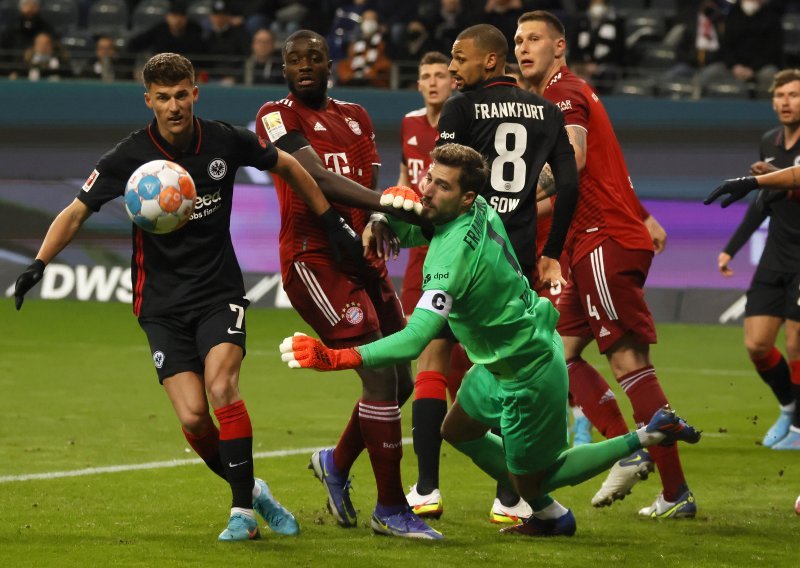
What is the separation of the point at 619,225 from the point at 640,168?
922cm

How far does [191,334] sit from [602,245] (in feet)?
7.23

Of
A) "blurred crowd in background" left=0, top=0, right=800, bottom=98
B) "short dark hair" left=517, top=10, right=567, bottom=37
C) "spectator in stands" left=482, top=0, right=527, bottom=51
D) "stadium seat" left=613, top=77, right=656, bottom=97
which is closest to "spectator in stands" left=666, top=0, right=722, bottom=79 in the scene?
"blurred crowd in background" left=0, top=0, right=800, bottom=98

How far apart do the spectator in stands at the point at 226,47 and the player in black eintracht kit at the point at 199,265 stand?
37.5ft

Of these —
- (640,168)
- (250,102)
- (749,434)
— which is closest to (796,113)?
(749,434)

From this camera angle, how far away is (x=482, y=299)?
19.7 feet

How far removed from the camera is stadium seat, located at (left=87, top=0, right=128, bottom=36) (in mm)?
20062

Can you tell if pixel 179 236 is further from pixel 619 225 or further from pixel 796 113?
pixel 796 113

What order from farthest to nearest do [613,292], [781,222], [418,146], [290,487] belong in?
[418,146], [781,222], [290,487], [613,292]

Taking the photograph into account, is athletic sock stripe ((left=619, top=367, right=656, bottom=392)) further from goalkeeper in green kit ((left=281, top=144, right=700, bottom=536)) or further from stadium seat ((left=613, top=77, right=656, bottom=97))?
stadium seat ((left=613, top=77, right=656, bottom=97))

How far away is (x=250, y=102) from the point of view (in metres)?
17.0

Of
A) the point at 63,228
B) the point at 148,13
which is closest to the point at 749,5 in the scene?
the point at 148,13

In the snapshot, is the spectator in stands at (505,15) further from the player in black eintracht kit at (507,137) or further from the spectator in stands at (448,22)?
the player in black eintracht kit at (507,137)

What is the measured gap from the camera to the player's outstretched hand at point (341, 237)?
21.3 ft

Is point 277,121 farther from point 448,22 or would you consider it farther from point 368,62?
point 448,22
